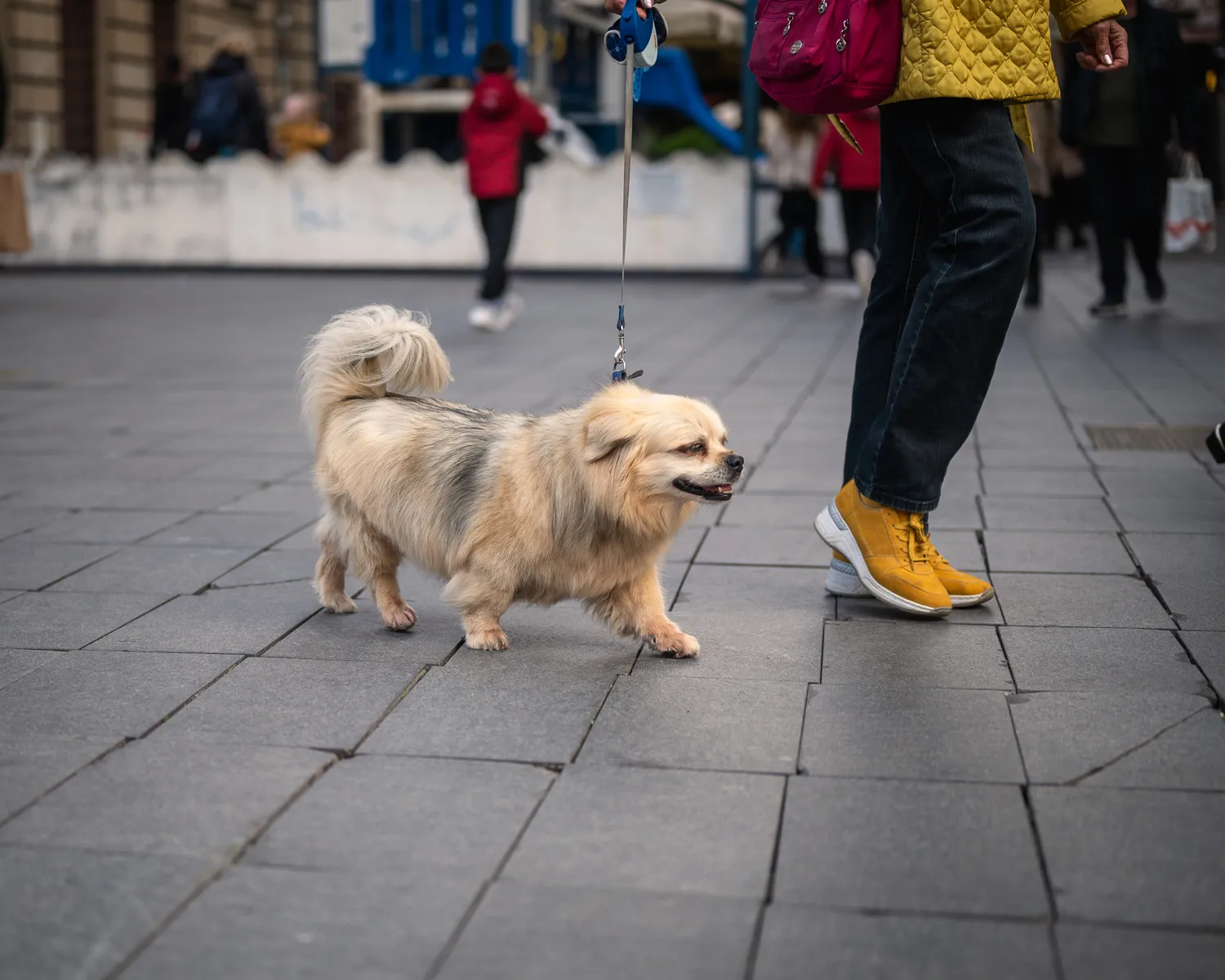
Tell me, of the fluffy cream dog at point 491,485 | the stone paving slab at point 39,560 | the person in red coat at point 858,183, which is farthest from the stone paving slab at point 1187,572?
the person in red coat at point 858,183

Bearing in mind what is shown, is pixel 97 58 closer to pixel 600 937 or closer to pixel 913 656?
pixel 913 656

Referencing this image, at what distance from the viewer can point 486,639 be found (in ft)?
12.5

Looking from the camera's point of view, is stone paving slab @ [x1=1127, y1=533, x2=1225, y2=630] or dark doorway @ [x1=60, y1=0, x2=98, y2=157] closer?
stone paving slab @ [x1=1127, y1=533, x2=1225, y2=630]

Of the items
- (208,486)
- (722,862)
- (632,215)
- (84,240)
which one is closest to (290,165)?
(84,240)

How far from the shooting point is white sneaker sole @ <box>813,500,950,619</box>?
3.97 meters

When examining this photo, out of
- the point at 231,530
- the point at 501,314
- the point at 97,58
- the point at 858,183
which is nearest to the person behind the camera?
the point at 231,530

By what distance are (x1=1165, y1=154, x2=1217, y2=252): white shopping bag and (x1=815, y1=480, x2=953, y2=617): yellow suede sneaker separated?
1274cm

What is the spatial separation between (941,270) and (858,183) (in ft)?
33.1

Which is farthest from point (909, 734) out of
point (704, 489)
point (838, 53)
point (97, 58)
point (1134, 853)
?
point (97, 58)

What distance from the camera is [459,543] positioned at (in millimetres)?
3850

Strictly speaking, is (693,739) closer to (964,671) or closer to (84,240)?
(964,671)

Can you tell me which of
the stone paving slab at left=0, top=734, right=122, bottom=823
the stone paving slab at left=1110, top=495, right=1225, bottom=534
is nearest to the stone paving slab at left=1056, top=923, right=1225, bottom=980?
the stone paving slab at left=0, top=734, right=122, bottom=823

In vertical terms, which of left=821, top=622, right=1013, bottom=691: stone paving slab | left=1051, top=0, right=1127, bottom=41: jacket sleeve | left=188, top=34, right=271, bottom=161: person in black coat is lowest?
left=821, top=622, right=1013, bottom=691: stone paving slab

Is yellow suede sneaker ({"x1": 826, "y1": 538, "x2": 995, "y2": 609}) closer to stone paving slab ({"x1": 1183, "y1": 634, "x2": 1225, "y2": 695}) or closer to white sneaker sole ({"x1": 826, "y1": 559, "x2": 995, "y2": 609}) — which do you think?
white sneaker sole ({"x1": 826, "y1": 559, "x2": 995, "y2": 609})
